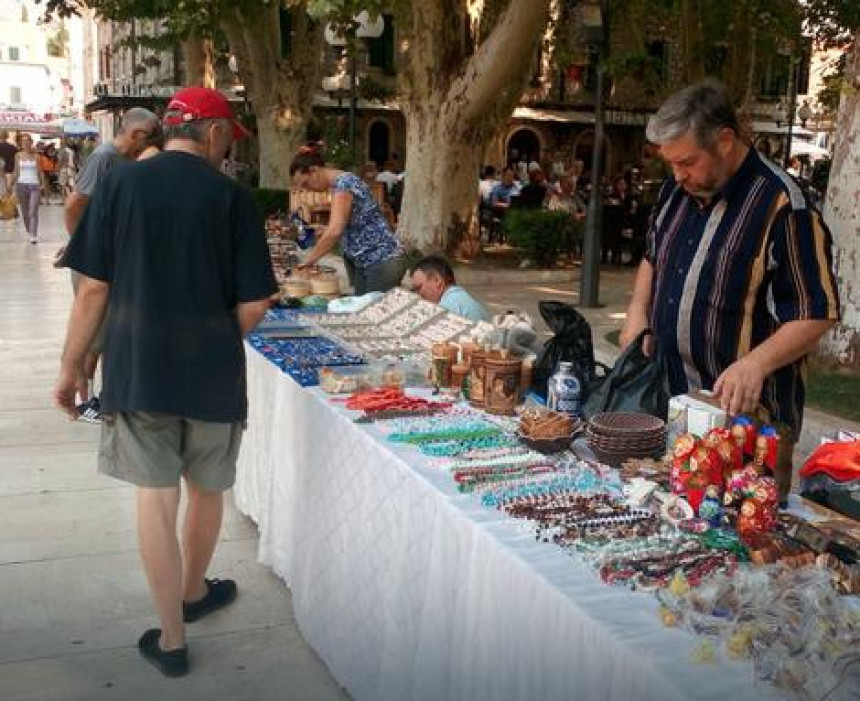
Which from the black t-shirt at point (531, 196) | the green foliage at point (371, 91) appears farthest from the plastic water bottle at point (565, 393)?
the green foliage at point (371, 91)

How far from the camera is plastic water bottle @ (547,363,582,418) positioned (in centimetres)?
310

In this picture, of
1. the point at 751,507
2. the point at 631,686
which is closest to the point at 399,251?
the point at 751,507

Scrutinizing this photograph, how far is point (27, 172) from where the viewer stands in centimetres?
1670

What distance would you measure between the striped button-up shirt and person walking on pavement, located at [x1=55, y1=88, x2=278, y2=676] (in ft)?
4.12

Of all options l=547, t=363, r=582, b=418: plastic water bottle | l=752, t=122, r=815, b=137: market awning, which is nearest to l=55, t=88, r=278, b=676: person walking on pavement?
l=547, t=363, r=582, b=418: plastic water bottle

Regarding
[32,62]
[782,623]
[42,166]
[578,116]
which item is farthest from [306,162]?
[32,62]

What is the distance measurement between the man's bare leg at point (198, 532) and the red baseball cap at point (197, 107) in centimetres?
117

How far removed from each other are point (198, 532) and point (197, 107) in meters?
1.43

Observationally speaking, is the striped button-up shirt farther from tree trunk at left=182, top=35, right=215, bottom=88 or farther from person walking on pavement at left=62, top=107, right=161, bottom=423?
tree trunk at left=182, top=35, right=215, bottom=88

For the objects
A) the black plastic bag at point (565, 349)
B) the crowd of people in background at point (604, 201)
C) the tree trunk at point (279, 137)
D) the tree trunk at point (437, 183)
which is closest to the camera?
the black plastic bag at point (565, 349)

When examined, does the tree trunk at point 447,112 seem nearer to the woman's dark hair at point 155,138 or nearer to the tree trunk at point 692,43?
the tree trunk at point 692,43

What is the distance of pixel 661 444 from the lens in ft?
9.10

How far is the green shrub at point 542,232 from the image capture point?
1396 centimetres

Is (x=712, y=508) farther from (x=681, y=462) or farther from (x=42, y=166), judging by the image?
(x=42, y=166)
